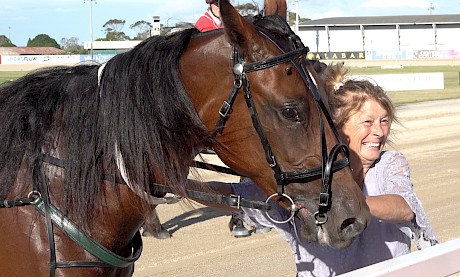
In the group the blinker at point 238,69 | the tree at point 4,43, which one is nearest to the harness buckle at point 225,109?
the blinker at point 238,69

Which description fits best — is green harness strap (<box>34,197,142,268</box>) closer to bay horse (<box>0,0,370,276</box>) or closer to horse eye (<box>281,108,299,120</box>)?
bay horse (<box>0,0,370,276</box>)

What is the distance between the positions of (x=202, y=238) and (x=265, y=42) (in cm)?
400

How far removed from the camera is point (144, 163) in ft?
7.40

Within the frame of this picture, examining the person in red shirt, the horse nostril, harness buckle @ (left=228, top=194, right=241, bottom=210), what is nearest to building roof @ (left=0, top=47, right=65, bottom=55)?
the person in red shirt

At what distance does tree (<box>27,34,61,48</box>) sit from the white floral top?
89877mm

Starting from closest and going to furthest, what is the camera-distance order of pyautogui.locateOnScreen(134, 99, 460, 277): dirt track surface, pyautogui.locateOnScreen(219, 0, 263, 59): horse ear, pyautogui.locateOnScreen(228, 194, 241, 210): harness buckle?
pyautogui.locateOnScreen(219, 0, 263, 59): horse ear
pyautogui.locateOnScreen(228, 194, 241, 210): harness buckle
pyautogui.locateOnScreen(134, 99, 460, 277): dirt track surface

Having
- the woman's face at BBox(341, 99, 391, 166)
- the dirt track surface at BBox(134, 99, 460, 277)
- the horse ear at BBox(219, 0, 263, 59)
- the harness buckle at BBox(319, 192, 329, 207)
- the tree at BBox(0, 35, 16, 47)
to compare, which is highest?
the tree at BBox(0, 35, 16, 47)

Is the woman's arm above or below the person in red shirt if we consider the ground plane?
below

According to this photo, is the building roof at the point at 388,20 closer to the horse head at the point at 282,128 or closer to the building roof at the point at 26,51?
the building roof at the point at 26,51

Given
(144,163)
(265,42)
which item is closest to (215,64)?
(265,42)

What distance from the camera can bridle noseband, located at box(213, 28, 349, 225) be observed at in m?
2.15

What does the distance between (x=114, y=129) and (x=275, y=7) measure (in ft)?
2.50

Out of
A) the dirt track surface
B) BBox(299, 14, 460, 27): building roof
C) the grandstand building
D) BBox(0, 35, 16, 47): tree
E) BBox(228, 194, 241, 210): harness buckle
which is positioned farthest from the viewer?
BBox(0, 35, 16, 47): tree

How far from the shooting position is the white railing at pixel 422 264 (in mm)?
1867
